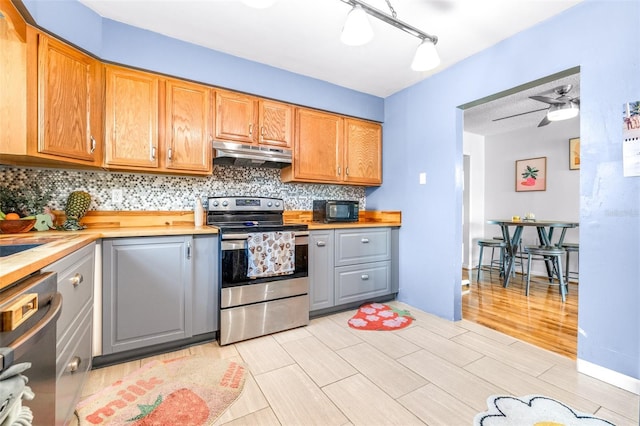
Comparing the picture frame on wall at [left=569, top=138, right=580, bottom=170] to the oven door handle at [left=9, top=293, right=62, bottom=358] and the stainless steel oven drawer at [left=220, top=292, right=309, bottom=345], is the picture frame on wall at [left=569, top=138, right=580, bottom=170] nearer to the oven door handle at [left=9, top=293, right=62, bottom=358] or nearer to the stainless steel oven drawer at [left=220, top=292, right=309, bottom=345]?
the stainless steel oven drawer at [left=220, top=292, right=309, bottom=345]

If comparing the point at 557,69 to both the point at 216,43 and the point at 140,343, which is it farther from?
the point at 140,343

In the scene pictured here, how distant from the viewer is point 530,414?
59.2 inches

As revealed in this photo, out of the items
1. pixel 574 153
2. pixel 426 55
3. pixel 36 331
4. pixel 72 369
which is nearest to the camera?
pixel 36 331

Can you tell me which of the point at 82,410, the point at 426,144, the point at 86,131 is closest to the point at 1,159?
the point at 86,131

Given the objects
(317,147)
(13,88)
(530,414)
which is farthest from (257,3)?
(530,414)

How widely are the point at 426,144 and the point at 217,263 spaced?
2344 millimetres

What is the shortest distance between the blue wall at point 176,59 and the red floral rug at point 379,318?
7.18 feet

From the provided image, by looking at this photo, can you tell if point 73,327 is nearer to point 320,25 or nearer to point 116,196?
point 116,196

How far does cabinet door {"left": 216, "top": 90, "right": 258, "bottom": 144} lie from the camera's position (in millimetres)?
2611

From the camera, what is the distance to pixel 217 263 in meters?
2.32

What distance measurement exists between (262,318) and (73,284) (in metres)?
1.34

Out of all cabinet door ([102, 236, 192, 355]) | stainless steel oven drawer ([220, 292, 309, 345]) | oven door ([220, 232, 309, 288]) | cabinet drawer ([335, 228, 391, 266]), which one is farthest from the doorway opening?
cabinet door ([102, 236, 192, 355])

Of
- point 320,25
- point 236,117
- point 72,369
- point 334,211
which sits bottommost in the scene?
point 72,369

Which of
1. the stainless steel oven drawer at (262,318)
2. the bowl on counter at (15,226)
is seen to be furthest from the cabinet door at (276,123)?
the bowl on counter at (15,226)
